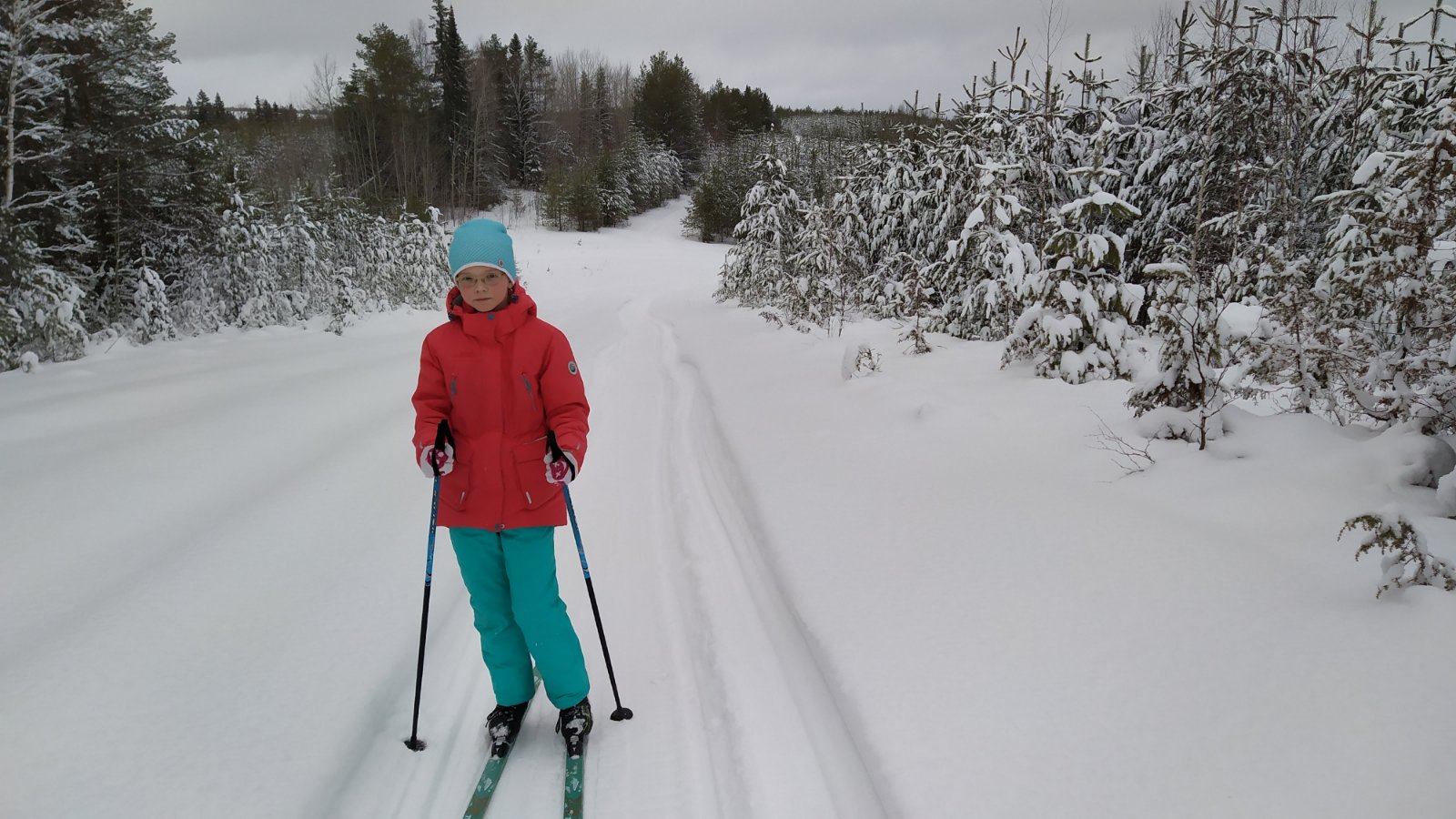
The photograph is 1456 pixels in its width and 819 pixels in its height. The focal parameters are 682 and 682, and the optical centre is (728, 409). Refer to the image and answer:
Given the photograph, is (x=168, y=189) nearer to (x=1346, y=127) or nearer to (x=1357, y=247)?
(x=1357, y=247)

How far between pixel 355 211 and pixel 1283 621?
19.1 meters

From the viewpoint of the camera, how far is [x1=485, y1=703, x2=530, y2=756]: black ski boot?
2678mm

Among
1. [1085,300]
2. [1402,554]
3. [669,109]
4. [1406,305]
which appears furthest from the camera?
[669,109]

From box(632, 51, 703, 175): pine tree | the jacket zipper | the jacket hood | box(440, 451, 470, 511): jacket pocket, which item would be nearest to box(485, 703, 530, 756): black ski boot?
box(440, 451, 470, 511): jacket pocket

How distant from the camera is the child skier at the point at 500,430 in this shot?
252 centimetres

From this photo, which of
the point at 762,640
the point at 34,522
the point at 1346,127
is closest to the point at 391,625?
the point at 762,640

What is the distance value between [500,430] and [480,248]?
2.21 ft

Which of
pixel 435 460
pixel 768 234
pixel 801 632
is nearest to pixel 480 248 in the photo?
pixel 435 460

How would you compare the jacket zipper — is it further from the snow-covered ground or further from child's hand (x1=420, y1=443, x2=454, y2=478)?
the snow-covered ground

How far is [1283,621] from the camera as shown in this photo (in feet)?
8.41

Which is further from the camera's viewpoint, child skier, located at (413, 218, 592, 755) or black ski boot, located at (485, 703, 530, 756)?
black ski boot, located at (485, 703, 530, 756)

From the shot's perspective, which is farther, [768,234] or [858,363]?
[768,234]

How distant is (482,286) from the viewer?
8.21 feet

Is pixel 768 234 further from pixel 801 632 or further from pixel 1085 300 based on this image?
pixel 801 632
